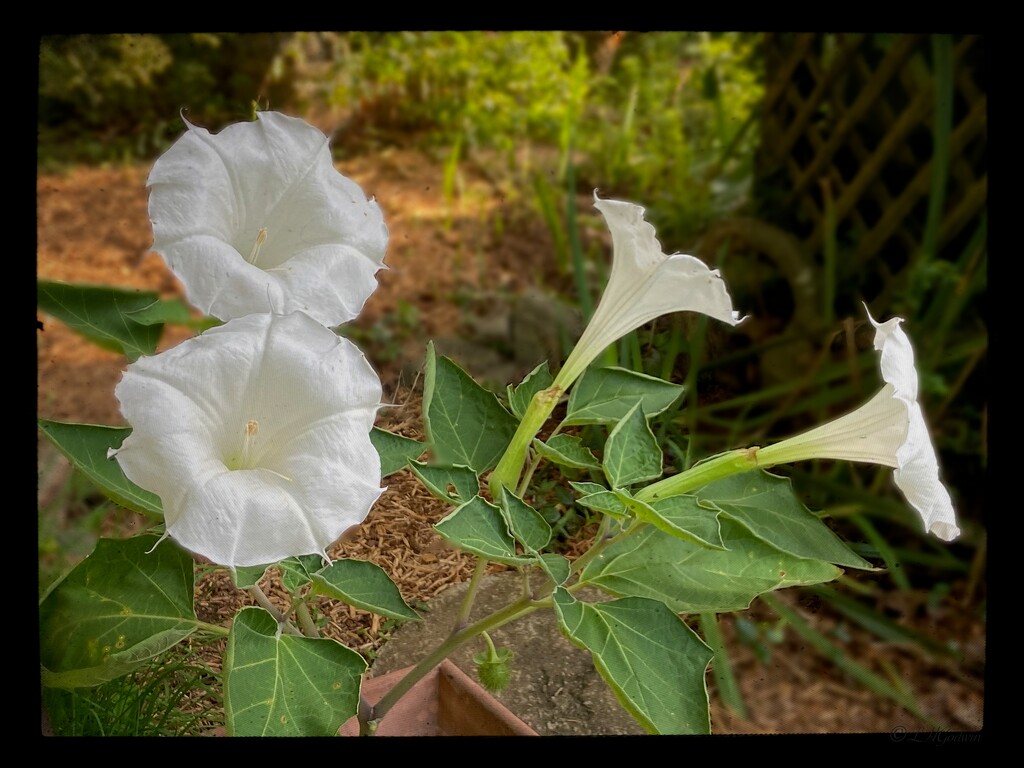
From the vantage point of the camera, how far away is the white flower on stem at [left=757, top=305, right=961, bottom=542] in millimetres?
555

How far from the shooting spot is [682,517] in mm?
585

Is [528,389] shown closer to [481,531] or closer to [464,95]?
[481,531]

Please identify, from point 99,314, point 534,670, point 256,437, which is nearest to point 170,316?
point 99,314

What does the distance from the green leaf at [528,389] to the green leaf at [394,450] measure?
0.07 m

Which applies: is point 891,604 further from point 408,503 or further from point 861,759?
point 408,503

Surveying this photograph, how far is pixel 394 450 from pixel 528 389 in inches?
4.2

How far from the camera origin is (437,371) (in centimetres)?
69

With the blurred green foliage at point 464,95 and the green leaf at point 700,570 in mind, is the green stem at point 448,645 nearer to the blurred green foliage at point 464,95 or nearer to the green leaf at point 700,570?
the green leaf at point 700,570

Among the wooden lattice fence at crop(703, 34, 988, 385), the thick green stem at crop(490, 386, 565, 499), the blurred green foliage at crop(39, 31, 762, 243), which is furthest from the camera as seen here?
the wooden lattice fence at crop(703, 34, 988, 385)

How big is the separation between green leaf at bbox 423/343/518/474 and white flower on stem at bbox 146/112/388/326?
0.29 ft

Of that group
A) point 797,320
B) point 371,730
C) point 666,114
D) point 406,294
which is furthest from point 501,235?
point 371,730

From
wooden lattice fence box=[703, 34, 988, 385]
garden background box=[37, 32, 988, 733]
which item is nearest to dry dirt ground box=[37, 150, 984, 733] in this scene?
garden background box=[37, 32, 988, 733]

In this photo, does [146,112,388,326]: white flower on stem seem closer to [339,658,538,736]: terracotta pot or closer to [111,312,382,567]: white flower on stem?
[111,312,382,567]: white flower on stem

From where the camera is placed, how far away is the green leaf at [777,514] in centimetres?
67
